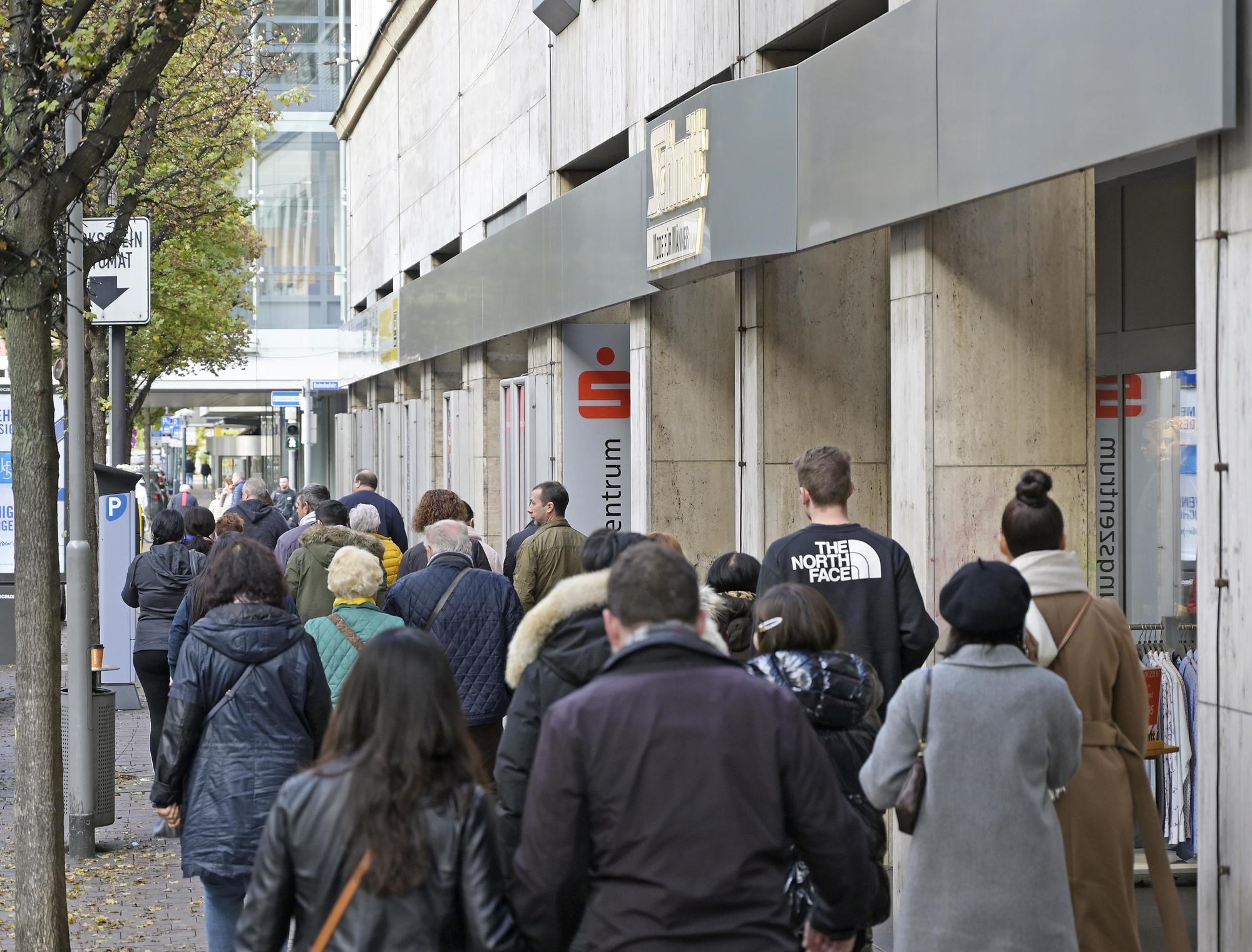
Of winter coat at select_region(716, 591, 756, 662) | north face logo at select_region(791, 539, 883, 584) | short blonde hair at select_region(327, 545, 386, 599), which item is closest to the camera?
north face logo at select_region(791, 539, 883, 584)

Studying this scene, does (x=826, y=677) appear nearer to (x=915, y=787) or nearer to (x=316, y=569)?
(x=915, y=787)

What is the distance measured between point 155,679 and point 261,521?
464 centimetres

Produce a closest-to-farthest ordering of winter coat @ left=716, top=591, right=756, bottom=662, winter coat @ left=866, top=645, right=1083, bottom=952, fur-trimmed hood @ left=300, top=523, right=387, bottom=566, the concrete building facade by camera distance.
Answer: winter coat @ left=866, top=645, right=1083, bottom=952, the concrete building facade, winter coat @ left=716, top=591, right=756, bottom=662, fur-trimmed hood @ left=300, top=523, right=387, bottom=566

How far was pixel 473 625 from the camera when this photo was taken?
7.28 meters

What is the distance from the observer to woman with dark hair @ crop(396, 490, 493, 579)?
9961 millimetres

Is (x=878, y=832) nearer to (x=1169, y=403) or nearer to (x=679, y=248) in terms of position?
(x=679, y=248)

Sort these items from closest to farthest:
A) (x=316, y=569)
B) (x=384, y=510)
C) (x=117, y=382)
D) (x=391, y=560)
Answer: (x=316, y=569), (x=391, y=560), (x=384, y=510), (x=117, y=382)

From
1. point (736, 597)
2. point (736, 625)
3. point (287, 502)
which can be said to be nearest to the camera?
point (736, 625)

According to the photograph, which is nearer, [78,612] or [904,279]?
[904,279]

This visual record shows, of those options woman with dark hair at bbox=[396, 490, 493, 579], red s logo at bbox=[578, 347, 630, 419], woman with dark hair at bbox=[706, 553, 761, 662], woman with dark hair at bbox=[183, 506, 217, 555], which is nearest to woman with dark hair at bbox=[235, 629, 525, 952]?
woman with dark hair at bbox=[706, 553, 761, 662]

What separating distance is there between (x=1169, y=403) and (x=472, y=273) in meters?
9.58

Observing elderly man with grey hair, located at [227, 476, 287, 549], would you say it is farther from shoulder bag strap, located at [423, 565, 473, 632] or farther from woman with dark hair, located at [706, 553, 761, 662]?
woman with dark hair, located at [706, 553, 761, 662]

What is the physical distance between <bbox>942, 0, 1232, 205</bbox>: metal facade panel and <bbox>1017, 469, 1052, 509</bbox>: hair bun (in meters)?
1.18

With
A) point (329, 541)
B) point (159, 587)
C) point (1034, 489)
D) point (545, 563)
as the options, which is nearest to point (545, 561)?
point (545, 563)
